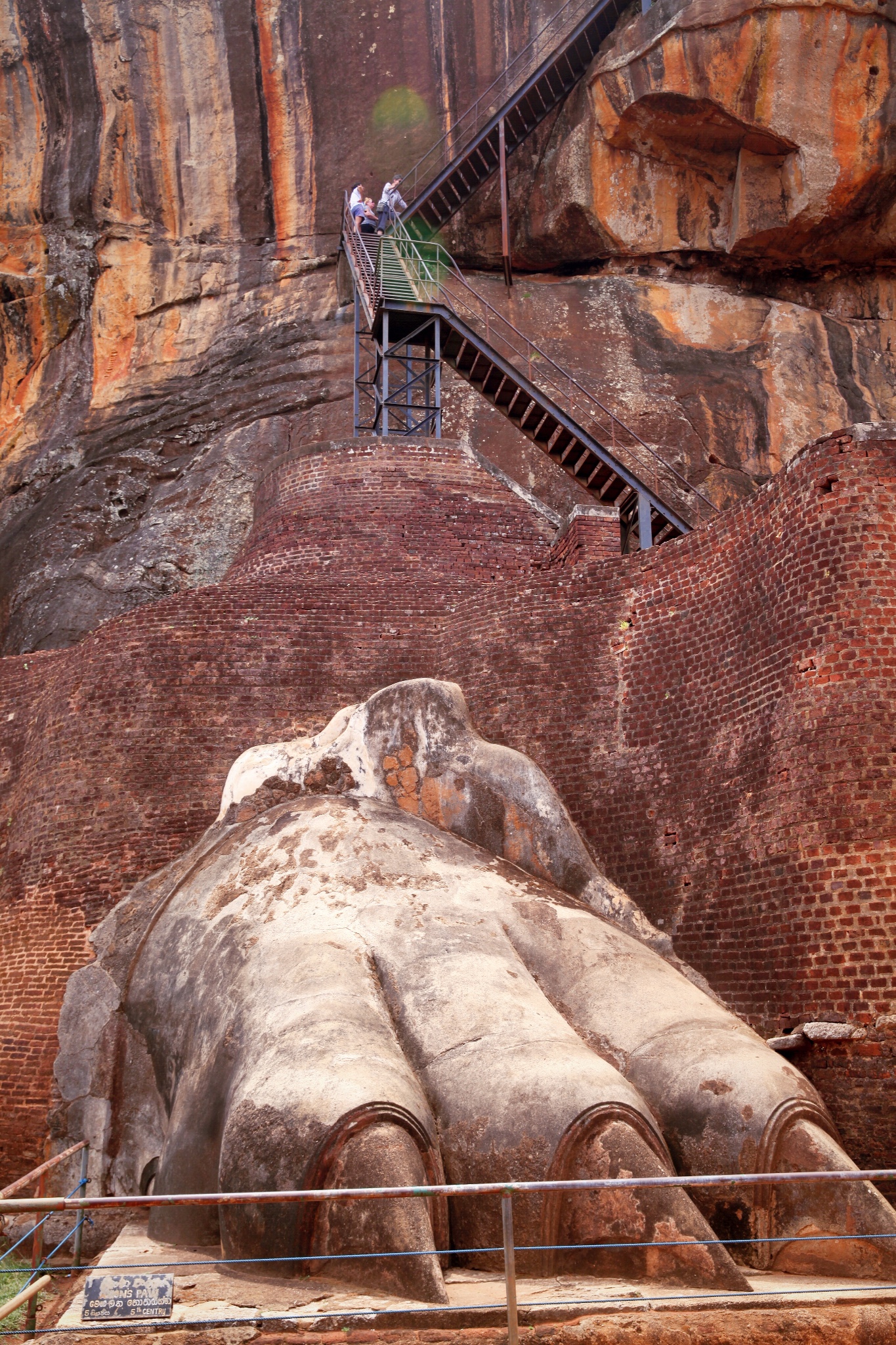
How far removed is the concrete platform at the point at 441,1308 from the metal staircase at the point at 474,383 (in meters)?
12.0

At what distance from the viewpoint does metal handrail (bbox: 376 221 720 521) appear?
22359 millimetres

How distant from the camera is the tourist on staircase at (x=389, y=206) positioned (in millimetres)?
23719

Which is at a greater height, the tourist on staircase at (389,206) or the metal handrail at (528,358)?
the tourist on staircase at (389,206)

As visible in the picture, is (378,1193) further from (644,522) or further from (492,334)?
(492,334)

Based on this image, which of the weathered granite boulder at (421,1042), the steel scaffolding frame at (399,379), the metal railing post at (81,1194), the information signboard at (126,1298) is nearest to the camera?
the information signboard at (126,1298)

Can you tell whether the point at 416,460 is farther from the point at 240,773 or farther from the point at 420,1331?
the point at 420,1331

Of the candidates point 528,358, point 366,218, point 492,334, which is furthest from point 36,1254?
point 492,334

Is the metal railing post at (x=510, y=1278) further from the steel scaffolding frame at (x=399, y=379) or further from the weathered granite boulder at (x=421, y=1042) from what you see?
the steel scaffolding frame at (x=399, y=379)

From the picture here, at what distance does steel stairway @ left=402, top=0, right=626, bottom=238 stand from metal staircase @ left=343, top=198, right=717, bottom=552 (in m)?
1.15

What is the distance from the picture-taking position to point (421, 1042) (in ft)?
23.1

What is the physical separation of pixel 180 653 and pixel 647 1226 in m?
8.48

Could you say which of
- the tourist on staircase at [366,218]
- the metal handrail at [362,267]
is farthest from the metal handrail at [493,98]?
the metal handrail at [362,267]

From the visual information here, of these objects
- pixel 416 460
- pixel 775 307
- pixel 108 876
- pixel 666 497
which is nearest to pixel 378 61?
pixel 775 307

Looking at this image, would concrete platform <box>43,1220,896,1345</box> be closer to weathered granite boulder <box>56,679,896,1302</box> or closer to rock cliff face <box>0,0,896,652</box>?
weathered granite boulder <box>56,679,896,1302</box>
